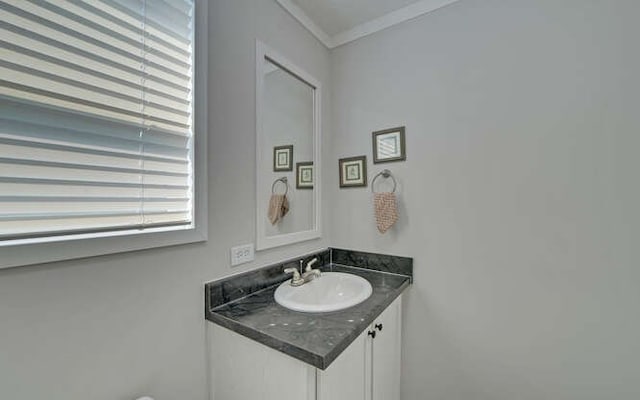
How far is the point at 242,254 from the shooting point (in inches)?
47.5

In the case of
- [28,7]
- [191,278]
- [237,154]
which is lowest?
[191,278]

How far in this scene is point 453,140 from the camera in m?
1.41

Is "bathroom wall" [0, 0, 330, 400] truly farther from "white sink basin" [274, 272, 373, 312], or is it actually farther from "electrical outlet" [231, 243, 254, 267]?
"white sink basin" [274, 272, 373, 312]

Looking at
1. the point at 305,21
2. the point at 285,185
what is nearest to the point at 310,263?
the point at 285,185

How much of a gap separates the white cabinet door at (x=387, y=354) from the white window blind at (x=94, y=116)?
3.48 feet

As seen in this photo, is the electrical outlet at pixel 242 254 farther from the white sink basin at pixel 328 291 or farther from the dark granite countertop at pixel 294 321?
the white sink basin at pixel 328 291

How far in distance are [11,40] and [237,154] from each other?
0.72 m

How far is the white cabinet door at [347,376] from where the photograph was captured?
2.69 ft

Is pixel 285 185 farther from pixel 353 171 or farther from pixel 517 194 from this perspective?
pixel 517 194

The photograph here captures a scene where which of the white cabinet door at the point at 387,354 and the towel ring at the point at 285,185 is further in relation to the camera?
the towel ring at the point at 285,185

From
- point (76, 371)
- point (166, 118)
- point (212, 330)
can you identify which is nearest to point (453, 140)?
point (166, 118)

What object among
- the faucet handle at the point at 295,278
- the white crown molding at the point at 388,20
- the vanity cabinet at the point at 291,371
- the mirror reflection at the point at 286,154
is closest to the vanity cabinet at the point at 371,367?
the vanity cabinet at the point at 291,371

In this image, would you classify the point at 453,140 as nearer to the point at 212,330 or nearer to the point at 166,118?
the point at 166,118

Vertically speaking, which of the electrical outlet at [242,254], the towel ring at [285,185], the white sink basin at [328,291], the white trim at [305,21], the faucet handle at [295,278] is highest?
the white trim at [305,21]
